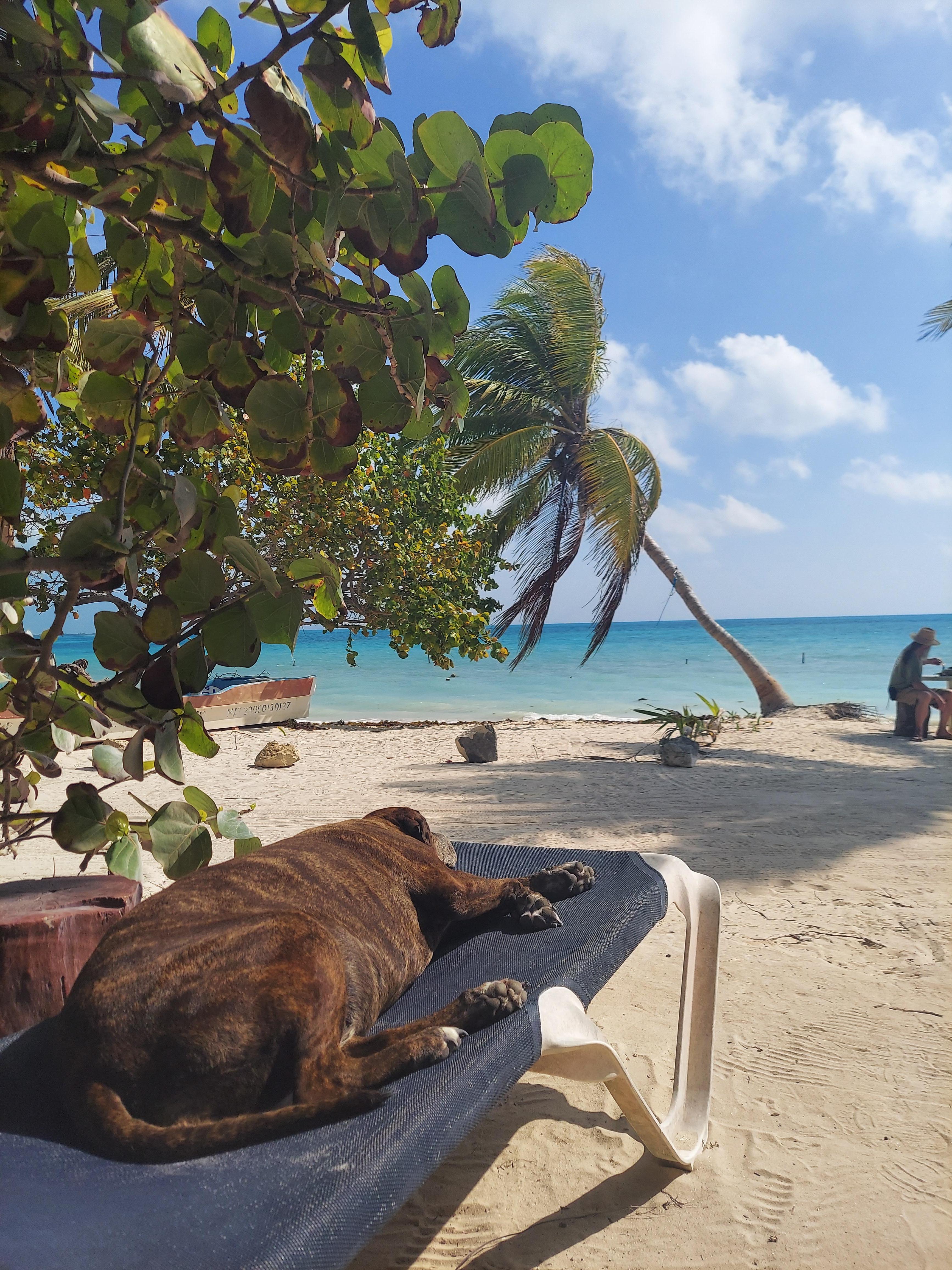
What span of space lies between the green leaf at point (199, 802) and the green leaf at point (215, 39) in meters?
0.81

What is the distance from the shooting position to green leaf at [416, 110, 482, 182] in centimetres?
67

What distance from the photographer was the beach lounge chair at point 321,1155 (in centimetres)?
123

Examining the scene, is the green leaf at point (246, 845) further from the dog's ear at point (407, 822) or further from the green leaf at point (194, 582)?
the dog's ear at point (407, 822)

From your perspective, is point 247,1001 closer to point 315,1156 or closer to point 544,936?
point 315,1156

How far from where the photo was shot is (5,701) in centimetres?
121

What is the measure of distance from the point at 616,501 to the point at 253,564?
41.1ft

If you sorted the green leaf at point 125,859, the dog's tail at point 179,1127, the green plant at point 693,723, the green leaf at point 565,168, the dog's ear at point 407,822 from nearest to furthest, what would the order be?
the green leaf at point 565,168 → the green leaf at point 125,859 → the dog's tail at point 179,1127 → the dog's ear at point 407,822 → the green plant at point 693,723

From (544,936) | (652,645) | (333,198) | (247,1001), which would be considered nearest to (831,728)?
(544,936)

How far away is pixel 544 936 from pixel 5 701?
1.84 meters

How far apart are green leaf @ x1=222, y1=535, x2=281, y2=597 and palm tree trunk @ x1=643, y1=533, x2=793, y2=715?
46.2 feet

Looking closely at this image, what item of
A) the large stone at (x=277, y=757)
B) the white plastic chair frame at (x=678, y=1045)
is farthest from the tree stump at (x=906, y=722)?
the white plastic chair frame at (x=678, y=1045)

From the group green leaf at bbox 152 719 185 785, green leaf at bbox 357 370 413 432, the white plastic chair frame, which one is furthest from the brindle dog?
green leaf at bbox 357 370 413 432

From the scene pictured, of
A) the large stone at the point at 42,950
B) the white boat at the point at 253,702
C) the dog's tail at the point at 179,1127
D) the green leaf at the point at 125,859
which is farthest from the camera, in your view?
the white boat at the point at 253,702

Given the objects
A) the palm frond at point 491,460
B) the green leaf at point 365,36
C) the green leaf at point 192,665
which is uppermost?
the palm frond at point 491,460
